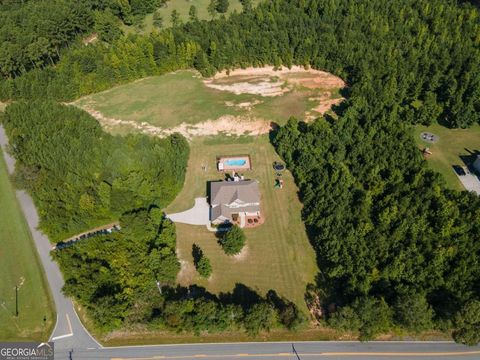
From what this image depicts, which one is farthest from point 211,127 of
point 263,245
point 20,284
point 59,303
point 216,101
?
point 20,284

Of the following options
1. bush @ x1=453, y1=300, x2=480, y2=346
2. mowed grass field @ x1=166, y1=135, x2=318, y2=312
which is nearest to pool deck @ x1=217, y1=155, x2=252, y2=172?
mowed grass field @ x1=166, y1=135, x2=318, y2=312

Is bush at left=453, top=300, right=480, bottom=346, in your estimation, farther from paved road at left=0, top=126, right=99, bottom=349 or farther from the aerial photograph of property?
paved road at left=0, top=126, right=99, bottom=349

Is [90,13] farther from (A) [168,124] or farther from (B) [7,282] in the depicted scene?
(B) [7,282]

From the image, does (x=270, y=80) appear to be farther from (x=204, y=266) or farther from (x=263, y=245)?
(x=204, y=266)

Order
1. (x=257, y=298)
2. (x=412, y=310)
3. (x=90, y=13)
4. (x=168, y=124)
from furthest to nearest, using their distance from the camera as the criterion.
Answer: (x=90, y=13) < (x=168, y=124) < (x=257, y=298) < (x=412, y=310)

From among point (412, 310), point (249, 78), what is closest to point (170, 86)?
point (249, 78)

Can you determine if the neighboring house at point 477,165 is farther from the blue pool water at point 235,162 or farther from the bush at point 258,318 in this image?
the bush at point 258,318
